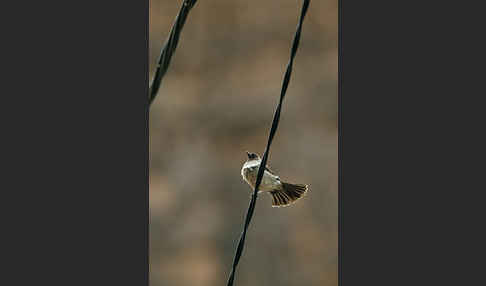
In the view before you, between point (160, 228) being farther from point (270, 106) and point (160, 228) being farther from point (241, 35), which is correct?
point (241, 35)

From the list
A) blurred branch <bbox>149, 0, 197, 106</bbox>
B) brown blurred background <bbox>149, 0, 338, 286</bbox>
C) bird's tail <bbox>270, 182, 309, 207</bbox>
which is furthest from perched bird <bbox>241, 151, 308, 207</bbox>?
brown blurred background <bbox>149, 0, 338, 286</bbox>

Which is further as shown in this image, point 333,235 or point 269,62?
point 269,62

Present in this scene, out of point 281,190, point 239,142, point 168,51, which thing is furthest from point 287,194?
point 239,142

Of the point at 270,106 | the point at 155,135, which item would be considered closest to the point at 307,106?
the point at 270,106

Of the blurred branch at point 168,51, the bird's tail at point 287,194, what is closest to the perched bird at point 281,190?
the bird's tail at point 287,194

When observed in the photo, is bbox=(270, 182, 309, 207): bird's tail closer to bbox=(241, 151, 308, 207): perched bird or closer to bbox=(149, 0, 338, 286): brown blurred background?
bbox=(241, 151, 308, 207): perched bird

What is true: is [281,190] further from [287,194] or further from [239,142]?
[239,142]
